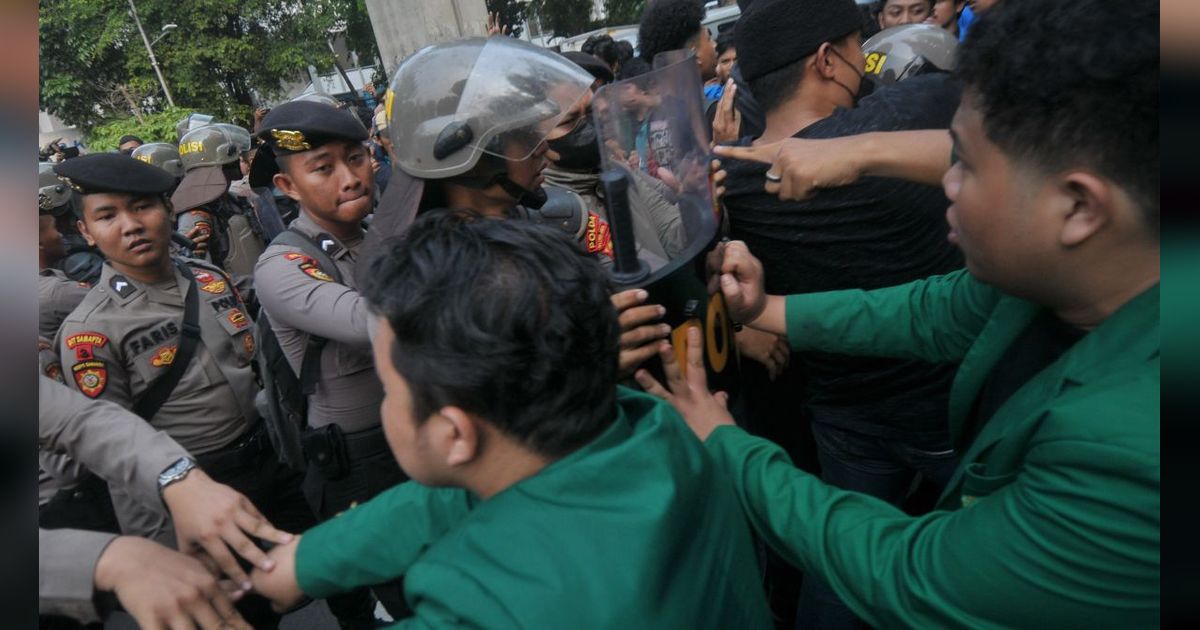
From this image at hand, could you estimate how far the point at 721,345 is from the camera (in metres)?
1.77

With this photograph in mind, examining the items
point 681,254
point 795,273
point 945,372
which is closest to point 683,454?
point 681,254

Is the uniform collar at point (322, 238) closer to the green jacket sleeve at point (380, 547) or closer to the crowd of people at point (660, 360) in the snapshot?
the crowd of people at point (660, 360)

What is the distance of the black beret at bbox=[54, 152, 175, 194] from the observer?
2721mm

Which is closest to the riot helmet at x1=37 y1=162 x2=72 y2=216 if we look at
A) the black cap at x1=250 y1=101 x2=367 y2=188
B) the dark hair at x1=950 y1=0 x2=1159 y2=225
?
the black cap at x1=250 y1=101 x2=367 y2=188

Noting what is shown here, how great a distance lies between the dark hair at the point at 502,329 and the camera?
3.54 feet

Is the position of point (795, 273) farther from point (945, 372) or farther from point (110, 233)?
point (110, 233)

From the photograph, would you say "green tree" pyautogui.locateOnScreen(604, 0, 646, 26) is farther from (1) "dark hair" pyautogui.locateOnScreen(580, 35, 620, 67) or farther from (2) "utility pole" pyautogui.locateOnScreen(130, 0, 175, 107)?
(1) "dark hair" pyautogui.locateOnScreen(580, 35, 620, 67)

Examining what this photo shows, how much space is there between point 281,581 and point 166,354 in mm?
1591

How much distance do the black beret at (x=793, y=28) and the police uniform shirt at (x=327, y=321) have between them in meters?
1.49

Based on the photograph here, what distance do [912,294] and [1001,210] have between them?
2.42ft

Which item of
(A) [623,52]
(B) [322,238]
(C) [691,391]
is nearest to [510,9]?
(A) [623,52]

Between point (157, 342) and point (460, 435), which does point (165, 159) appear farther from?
point (460, 435)

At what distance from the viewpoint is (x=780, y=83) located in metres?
2.26

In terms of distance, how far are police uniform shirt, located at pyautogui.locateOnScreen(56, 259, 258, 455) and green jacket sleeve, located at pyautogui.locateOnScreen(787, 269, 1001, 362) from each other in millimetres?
2194
